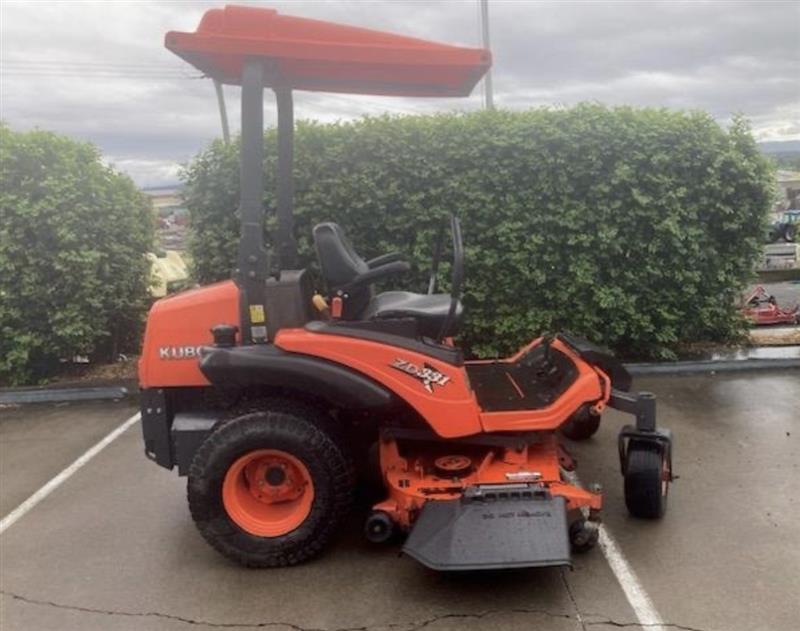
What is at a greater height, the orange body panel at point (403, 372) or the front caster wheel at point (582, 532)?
the orange body panel at point (403, 372)

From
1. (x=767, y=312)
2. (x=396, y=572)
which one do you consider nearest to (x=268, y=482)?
(x=396, y=572)

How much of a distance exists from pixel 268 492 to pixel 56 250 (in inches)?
168

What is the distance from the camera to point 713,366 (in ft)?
21.2

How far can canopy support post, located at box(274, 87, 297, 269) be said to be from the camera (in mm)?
3803

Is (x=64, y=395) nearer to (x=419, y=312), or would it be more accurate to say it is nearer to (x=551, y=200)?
(x=419, y=312)

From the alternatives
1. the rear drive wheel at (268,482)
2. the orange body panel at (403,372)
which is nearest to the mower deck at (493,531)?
the orange body panel at (403,372)

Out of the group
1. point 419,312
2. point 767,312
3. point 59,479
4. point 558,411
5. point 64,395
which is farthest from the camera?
point 767,312

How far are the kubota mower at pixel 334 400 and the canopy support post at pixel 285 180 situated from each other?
14 cm

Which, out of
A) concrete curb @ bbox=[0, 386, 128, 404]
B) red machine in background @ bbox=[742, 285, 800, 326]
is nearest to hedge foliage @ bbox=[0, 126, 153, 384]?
concrete curb @ bbox=[0, 386, 128, 404]

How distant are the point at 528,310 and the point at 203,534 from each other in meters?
3.95

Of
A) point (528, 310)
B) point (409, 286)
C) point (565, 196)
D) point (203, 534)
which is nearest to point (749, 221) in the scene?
point (565, 196)

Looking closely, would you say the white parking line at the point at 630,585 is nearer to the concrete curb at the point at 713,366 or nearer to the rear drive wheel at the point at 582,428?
the rear drive wheel at the point at 582,428

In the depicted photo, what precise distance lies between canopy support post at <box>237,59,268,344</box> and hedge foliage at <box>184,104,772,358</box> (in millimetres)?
2907

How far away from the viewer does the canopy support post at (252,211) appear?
3.25m
